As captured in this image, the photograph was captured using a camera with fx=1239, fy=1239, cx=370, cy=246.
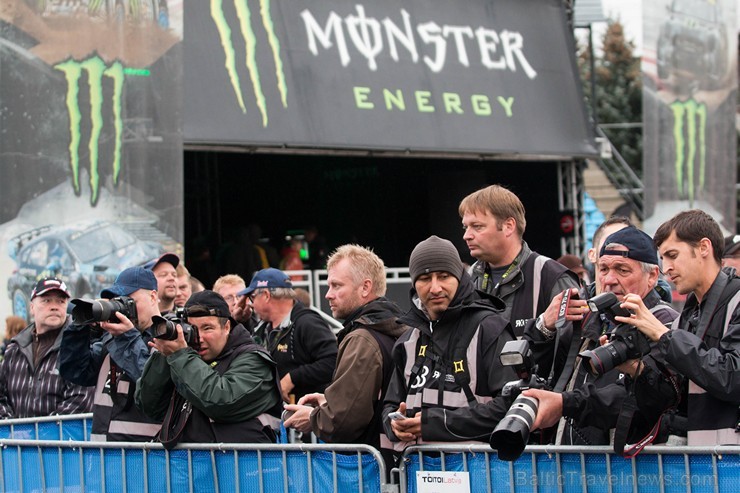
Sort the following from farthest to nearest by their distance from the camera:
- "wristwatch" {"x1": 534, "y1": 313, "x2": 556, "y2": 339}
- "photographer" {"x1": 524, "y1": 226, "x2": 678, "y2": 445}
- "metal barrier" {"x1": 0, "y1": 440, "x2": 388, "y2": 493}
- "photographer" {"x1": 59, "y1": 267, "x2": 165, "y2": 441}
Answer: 1. "photographer" {"x1": 59, "y1": 267, "x2": 165, "y2": 441}
2. "metal barrier" {"x1": 0, "y1": 440, "x2": 388, "y2": 493}
3. "wristwatch" {"x1": 534, "y1": 313, "x2": 556, "y2": 339}
4. "photographer" {"x1": 524, "y1": 226, "x2": 678, "y2": 445}

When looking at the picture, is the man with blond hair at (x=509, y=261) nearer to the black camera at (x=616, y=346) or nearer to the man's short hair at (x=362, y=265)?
the man's short hair at (x=362, y=265)

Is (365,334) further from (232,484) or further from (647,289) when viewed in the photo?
(647,289)

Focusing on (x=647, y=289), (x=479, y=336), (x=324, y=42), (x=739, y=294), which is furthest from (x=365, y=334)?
(x=324, y=42)

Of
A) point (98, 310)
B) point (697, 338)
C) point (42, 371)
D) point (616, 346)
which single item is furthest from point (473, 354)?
point (42, 371)

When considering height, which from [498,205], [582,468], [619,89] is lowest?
[582,468]

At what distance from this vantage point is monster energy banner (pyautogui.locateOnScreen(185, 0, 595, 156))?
49.4 feet

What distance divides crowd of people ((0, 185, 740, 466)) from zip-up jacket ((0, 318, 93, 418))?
3.94 feet

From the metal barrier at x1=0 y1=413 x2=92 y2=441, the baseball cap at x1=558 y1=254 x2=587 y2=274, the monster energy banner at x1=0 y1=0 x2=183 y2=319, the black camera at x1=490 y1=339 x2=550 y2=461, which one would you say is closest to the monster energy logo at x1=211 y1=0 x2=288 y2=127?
the monster energy banner at x1=0 y1=0 x2=183 y2=319

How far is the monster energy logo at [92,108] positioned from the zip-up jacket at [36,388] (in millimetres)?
3777

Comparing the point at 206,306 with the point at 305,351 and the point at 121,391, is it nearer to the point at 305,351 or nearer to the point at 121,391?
the point at 121,391

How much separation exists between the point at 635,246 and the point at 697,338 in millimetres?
663

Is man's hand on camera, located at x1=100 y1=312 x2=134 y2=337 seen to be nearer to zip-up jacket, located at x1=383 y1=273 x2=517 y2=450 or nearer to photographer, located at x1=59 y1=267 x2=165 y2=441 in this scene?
photographer, located at x1=59 y1=267 x2=165 y2=441

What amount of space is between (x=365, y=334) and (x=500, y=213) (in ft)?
2.80

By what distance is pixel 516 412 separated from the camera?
455 cm
